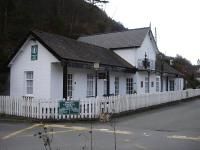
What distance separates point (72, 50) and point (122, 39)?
11.7 metres

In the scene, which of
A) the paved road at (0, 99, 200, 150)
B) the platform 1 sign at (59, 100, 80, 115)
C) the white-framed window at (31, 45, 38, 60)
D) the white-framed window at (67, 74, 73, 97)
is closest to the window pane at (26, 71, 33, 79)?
the white-framed window at (31, 45, 38, 60)

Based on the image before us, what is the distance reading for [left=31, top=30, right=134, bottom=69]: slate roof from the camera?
22.7 meters

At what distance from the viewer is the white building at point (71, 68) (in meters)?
22.9

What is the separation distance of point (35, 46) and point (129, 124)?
10.3 meters

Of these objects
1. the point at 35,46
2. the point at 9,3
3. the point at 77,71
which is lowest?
the point at 77,71

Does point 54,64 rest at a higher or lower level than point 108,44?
lower

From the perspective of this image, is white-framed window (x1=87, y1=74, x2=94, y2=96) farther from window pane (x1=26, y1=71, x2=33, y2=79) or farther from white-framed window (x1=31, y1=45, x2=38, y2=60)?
white-framed window (x1=31, y1=45, x2=38, y2=60)

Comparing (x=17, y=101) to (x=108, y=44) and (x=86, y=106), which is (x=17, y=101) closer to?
(x=86, y=106)

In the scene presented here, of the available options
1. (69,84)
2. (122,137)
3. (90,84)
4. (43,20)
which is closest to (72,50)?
(69,84)

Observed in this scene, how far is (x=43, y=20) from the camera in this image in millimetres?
48375

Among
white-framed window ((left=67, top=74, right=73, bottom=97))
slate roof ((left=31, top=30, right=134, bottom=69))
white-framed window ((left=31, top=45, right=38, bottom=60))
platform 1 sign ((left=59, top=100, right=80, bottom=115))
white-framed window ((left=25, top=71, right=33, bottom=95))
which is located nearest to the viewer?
platform 1 sign ((left=59, top=100, right=80, bottom=115))

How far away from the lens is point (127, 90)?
32.6m

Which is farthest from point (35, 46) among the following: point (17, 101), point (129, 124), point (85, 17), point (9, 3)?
point (85, 17)

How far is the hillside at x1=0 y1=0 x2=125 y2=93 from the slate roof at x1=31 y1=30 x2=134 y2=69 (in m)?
5.13
